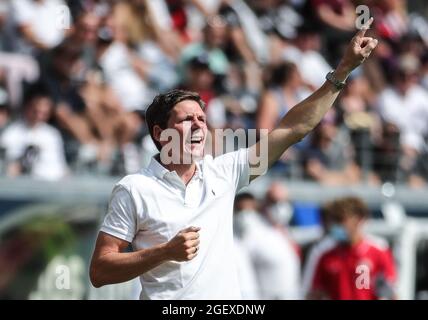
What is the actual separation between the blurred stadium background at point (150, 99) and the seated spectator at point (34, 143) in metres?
0.01

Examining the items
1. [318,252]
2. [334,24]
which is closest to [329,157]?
[334,24]

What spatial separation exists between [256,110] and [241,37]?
1.07 meters

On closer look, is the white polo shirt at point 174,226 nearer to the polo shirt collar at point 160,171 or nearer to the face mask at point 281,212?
the polo shirt collar at point 160,171

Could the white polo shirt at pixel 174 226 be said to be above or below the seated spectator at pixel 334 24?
below

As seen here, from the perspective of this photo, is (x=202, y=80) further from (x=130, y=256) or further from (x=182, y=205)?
(x=130, y=256)

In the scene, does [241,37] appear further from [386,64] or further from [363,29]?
[363,29]

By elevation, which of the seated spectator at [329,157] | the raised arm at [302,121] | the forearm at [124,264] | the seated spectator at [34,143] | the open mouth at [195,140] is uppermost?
the seated spectator at [329,157]

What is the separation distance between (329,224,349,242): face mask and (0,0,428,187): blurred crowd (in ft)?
6.08

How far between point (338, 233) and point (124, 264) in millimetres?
4220

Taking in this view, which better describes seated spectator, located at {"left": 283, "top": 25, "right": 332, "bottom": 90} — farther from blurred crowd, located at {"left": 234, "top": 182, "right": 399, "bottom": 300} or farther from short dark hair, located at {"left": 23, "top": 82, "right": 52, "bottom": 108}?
short dark hair, located at {"left": 23, "top": 82, "right": 52, "bottom": 108}

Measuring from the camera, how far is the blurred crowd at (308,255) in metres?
8.79

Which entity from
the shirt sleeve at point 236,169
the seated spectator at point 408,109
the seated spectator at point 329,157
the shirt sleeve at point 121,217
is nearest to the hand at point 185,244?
the shirt sleeve at point 121,217

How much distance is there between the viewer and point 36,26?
10742 mm

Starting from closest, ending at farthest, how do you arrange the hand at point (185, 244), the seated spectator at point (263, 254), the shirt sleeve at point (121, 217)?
the hand at point (185, 244) < the shirt sleeve at point (121, 217) < the seated spectator at point (263, 254)
